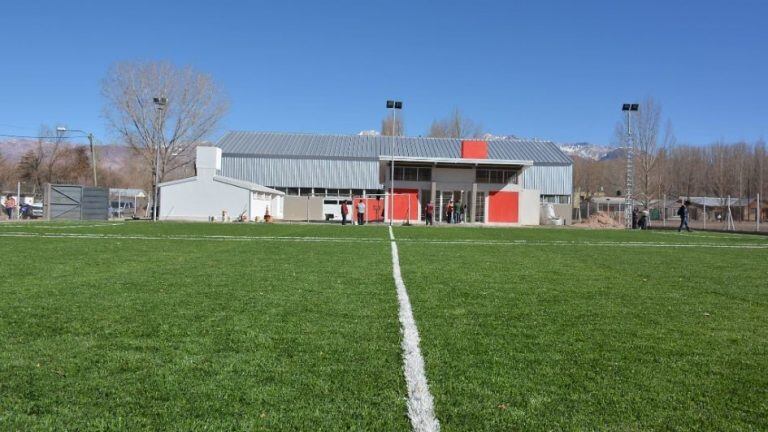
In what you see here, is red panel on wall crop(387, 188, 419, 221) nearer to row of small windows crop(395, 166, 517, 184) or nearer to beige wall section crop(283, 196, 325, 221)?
row of small windows crop(395, 166, 517, 184)

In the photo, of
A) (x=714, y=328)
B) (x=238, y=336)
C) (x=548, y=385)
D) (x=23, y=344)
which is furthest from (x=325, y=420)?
(x=714, y=328)

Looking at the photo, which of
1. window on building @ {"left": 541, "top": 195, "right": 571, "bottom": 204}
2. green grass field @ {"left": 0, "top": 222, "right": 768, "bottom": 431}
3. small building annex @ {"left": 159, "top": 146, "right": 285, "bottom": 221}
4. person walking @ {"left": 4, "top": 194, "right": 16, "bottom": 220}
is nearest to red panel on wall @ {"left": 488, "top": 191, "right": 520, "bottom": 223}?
small building annex @ {"left": 159, "top": 146, "right": 285, "bottom": 221}

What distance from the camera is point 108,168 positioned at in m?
89.6

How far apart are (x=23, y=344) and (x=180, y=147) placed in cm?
5520

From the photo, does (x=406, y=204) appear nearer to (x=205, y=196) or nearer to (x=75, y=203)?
(x=205, y=196)

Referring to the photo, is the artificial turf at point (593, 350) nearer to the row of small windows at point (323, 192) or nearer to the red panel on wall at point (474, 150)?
the red panel on wall at point (474, 150)

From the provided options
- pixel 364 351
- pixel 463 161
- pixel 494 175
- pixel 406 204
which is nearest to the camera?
pixel 364 351

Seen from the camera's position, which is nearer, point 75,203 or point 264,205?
point 75,203

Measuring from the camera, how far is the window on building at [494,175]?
1679 inches

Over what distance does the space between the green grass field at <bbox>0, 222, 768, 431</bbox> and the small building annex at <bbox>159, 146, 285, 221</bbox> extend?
33047 mm

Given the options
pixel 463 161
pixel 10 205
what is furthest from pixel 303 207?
pixel 10 205

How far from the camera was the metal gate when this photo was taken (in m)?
34.5

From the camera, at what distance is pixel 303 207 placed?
51031 millimetres

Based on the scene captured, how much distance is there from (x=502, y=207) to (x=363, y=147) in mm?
25496
